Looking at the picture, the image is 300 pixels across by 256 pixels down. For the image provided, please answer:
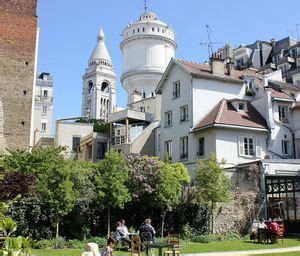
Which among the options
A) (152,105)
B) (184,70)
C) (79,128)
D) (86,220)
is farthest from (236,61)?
(86,220)

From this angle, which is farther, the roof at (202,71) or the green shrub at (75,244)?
the roof at (202,71)

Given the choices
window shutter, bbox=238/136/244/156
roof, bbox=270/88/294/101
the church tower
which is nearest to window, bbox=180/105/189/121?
window shutter, bbox=238/136/244/156

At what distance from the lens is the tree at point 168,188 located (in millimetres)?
25891

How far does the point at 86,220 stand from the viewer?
24906mm

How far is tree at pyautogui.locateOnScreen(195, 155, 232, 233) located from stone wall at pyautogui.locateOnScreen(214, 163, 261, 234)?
135 cm

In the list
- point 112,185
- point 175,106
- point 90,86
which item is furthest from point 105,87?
point 112,185

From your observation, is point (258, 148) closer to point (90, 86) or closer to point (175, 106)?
point (175, 106)

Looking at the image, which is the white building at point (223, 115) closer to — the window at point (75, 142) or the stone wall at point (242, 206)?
the stone wall at point (242, 206)

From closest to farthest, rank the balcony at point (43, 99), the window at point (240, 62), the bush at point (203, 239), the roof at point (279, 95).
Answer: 1. the bush at point (203, 239)
2. the roof at point (279, 95)
3. the window at point (240, 62)
4. the balcony at point (43, 99)

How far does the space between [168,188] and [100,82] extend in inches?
5139

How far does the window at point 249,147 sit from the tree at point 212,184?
805 centimetres

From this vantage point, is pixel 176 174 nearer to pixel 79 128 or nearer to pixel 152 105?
pixel 152 105

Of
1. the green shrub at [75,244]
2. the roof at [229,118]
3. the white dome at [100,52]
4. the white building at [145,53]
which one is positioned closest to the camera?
the green shrub at [75,244]

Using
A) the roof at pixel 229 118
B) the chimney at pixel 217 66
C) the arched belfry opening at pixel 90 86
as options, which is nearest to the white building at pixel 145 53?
the chimney at pixel 217 66
